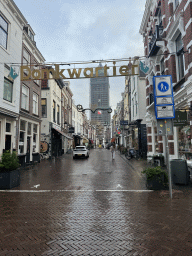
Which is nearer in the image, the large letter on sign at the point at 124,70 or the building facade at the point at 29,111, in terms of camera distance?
the large letter on sign at the point at 124,70

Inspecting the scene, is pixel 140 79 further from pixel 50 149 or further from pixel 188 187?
pixel 188 187

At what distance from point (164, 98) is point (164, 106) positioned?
287mm

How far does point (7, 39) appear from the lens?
501 inches

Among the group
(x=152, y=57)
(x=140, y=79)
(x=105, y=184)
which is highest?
(x=140, y=79)

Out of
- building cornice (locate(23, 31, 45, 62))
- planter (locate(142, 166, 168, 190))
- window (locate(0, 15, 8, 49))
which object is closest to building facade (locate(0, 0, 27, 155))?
window (locate(0, 15, 8, 49))

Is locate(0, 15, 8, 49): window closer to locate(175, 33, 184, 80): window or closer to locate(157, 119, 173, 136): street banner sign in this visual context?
locate(175, 33, 184, 80): window

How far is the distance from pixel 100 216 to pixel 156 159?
379 inches

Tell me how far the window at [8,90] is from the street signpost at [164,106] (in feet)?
34.0

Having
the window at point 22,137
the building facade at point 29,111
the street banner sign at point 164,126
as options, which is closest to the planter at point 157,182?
the street banner sign at point 164,126

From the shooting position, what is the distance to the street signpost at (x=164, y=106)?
20.5 ft

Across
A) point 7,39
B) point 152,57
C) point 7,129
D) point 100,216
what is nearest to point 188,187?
point 100,216

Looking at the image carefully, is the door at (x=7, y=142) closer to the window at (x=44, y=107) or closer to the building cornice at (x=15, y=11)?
the building cornice at (x=15, y=11)

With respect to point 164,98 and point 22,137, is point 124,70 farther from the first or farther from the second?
point 22,137

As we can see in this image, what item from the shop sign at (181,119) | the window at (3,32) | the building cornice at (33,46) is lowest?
the shop sign at (181,119)
